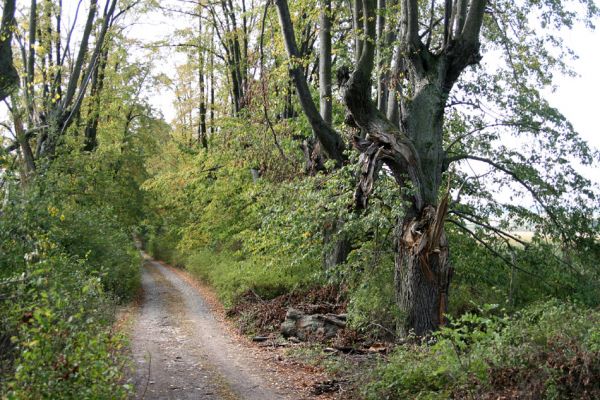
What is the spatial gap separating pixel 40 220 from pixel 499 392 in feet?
19.8

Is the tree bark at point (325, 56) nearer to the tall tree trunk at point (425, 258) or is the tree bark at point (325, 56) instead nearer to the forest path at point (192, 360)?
the tall tree trunk at point (425, 258)

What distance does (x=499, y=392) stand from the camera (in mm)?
5828

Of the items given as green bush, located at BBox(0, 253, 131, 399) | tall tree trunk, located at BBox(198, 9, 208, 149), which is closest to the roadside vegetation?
green bush, located at BBox(0, 253, 131, 399)

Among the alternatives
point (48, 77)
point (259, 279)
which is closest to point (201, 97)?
point (48, 77)

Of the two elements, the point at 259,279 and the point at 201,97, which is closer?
the point at 259,279

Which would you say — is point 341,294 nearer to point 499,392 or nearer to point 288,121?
Answer: point 288,121

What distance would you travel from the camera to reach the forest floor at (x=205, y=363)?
855 centimetres

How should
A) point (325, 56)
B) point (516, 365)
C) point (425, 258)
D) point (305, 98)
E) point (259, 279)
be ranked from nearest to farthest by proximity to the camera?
point (516, 365)
point (425, 258)
point (305, 98)
point (325, 56)
point (259, 279)

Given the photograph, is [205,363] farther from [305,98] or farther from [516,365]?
[516,365]

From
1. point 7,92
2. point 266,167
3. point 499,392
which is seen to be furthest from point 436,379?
point 266,167

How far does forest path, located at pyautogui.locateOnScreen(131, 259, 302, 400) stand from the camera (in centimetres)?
850

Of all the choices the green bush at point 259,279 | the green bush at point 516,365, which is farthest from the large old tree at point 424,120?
the green bush at point 259,279

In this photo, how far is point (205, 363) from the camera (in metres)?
10.4

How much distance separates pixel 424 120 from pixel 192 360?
637 cm
